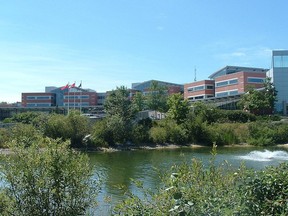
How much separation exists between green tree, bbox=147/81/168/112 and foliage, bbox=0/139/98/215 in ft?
289

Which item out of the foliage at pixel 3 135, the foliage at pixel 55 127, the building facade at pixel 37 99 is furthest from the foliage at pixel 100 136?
the building facade at pixel 37 99

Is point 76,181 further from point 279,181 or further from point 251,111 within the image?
point 251,111

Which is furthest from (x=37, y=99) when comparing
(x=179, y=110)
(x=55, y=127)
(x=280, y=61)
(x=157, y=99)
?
(x=280, y=61)

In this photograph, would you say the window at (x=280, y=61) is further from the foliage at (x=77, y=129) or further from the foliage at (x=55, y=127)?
the foliage at (x=55, y=127)

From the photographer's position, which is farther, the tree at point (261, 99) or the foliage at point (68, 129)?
the tree at point (261, 99)

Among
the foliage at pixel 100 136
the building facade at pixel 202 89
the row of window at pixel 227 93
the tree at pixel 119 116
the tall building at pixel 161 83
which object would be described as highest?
the tall building at pixel 161 83

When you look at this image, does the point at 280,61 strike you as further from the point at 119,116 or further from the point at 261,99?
the point at 119,116

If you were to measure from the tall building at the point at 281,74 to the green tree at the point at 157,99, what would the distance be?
98.5 ft

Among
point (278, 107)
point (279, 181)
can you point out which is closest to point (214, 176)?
point (279, 181)

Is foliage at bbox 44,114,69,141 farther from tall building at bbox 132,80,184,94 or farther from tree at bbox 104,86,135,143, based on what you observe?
tall building at bbox 132,80,184,94

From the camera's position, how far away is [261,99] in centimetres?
7825

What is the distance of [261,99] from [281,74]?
9.83 meters

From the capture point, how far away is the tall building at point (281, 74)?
3265 inches

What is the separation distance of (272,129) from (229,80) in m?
33.5
